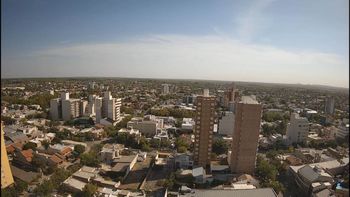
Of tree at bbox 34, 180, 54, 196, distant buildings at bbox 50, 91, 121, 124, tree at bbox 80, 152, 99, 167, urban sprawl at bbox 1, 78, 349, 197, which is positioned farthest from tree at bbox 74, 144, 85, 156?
distant buildings at bbox 50, 91, 121, 124

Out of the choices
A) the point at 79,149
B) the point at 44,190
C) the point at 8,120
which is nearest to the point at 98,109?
the point at 8,120

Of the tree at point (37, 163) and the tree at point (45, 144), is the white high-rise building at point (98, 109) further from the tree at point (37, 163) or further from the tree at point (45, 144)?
the tree at point (37, 163)

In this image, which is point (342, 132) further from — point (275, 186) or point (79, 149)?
point (79, 149)

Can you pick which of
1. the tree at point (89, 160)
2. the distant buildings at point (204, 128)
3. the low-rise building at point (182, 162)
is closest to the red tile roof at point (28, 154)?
the tree at point (89, 160)

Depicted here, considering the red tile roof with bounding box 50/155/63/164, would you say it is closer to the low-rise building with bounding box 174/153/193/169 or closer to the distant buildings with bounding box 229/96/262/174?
the low-rise building with bounding box 174/153/193/169

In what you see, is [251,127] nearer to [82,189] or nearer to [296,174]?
[296,174]

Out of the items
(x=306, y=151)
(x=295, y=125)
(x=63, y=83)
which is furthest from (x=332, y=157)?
(x=63, y=83)
